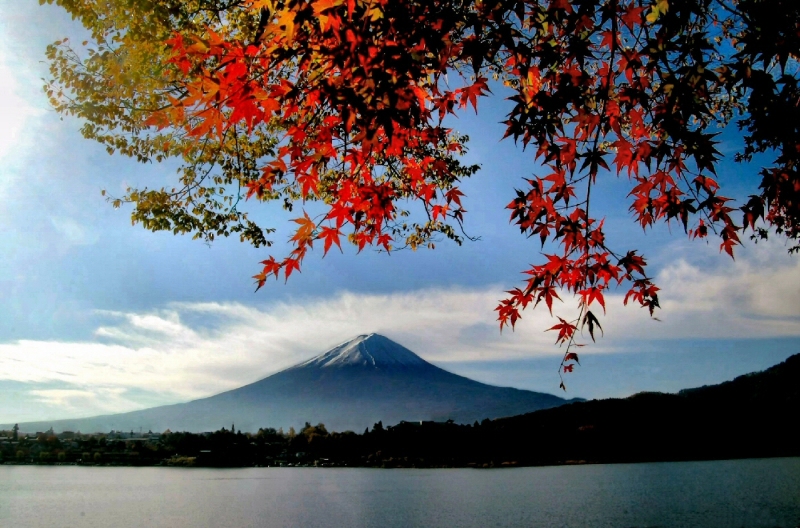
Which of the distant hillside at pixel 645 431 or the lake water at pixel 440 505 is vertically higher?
the distant hillside at pixel 645 431

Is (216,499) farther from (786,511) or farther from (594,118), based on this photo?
(594,118)

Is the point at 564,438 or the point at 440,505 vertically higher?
the point at 564,438

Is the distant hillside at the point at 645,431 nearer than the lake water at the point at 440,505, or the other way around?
the lake water at the point at 440,505

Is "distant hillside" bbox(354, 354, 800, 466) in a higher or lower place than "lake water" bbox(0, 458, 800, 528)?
higher

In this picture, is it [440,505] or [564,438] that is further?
[564,438]

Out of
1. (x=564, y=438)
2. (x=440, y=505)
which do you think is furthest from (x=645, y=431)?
(x=440, y=505)

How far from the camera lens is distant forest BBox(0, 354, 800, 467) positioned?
86188 mm

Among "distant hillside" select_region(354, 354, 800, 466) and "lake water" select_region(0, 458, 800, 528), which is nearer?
"lake water" select_region(0, 458, 800, 528)

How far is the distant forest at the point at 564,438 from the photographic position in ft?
283

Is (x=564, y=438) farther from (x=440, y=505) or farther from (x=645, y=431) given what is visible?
(x=440, y=505)

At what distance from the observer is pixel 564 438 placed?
94.6 metres

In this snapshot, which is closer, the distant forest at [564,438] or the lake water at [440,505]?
the lake water at [440,505]

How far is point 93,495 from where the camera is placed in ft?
321

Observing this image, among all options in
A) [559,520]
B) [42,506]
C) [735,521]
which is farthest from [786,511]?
[42,506]
